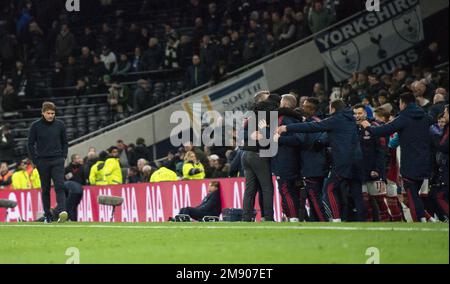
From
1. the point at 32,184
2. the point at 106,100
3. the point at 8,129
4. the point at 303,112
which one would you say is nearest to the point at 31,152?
the point at 303,112

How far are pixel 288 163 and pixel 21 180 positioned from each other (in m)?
13.6

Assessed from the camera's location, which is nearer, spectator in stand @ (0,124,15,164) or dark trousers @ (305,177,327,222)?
dark trousers @ (305,177,327,222)

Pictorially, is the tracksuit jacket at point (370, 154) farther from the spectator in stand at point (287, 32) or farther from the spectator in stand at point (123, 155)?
the spectator in stand at point (287, 32)

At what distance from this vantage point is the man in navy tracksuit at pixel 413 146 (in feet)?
53.4

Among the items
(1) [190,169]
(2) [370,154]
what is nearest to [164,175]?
(1) [190,169]

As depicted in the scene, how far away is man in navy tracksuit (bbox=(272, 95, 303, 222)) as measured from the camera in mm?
17844

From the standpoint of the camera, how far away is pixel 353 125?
56.2 feet

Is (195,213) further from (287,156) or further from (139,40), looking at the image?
(139,40)

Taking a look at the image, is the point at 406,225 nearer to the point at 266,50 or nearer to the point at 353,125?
the point at 353,125

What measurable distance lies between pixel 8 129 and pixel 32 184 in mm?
3063

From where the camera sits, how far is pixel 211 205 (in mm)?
23016

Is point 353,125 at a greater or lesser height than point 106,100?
lesser

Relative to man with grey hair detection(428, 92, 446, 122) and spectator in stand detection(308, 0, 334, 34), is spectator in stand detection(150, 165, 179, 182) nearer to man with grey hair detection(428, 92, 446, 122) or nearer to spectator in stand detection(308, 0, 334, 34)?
spectator in stand detection(308, 0, 334, 34)

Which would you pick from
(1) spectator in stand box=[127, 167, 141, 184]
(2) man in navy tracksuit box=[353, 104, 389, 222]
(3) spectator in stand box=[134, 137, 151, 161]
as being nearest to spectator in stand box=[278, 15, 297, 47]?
(3) spectator in stand box=[134, 137, 151, 161]
